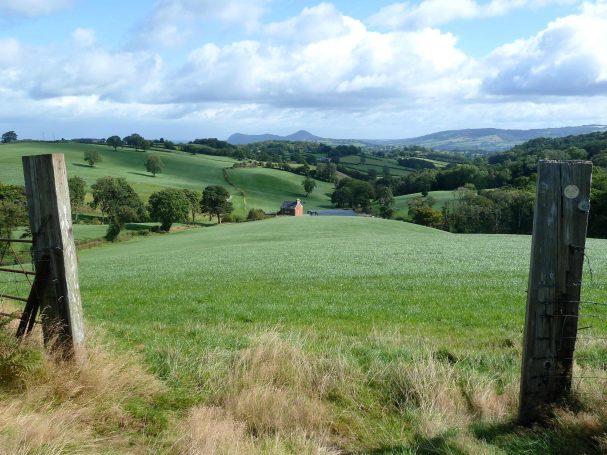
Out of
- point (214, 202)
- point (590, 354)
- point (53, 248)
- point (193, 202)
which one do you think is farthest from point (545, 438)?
point (214, 202)

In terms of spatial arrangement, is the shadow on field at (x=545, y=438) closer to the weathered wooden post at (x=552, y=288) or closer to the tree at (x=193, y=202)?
the weathered wooden post at (x=552, y=288)

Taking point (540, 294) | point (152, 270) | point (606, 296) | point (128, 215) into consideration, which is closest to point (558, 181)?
point (540, 294)

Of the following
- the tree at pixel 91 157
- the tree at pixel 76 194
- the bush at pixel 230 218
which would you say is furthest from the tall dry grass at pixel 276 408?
the tree at pixel 91 157

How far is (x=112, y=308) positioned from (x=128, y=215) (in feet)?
242

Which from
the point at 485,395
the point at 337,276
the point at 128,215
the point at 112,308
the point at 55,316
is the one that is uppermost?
the point at 55,316

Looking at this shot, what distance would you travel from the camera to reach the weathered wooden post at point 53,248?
5.55 m

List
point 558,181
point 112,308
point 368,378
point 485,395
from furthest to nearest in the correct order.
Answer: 1. point 112,308
2. point 368,378
3. point 485,395
4. point 558,181

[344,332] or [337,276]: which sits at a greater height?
[344,332]

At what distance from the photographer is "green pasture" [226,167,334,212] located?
402ft

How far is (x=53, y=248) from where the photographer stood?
5.59 metres

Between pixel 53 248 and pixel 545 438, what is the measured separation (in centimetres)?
521

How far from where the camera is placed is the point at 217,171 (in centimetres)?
14375

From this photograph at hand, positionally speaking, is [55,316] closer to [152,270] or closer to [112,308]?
[112,308]

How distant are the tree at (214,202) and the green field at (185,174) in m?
7.55
